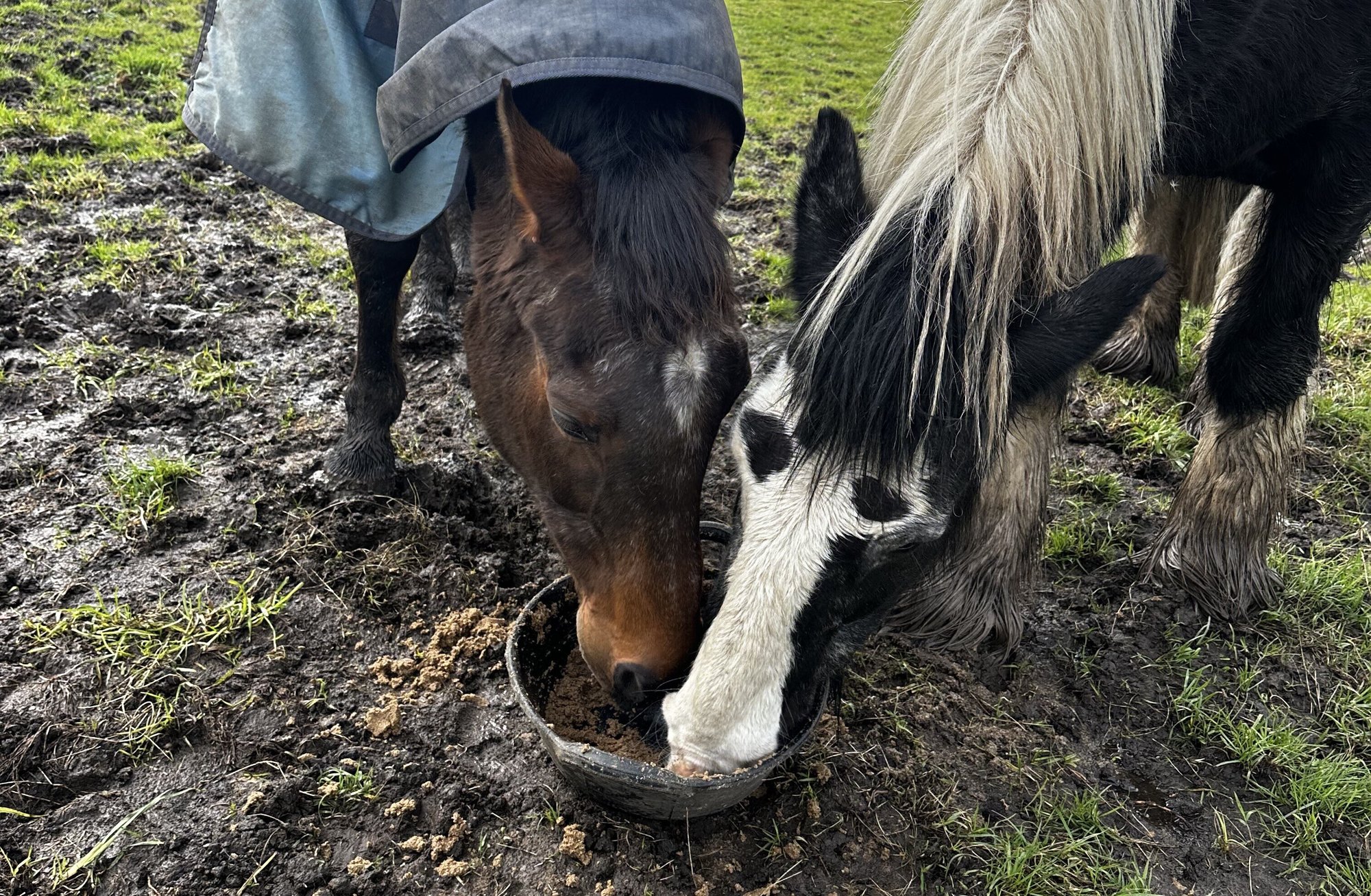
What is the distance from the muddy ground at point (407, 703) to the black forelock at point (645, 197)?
1291 mm

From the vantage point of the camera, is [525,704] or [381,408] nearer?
[525,704]

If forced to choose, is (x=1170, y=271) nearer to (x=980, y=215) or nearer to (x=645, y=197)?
(x=980, y=215)

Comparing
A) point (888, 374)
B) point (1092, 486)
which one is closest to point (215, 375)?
point (888, 374)

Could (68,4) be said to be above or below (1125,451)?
above

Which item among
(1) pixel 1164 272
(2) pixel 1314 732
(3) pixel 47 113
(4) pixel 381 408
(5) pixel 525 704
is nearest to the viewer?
(1) pixel 1164 272

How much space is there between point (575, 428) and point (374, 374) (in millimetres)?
1558

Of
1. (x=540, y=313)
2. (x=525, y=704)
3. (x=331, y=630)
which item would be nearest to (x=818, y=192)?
(x=540, y=313)

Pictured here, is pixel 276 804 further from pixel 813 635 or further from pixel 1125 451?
pixel 1125 451

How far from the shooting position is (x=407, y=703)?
229cm

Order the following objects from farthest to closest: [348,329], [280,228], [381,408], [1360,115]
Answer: [280,228]
[348,329]
[381,408]
[1360,115]

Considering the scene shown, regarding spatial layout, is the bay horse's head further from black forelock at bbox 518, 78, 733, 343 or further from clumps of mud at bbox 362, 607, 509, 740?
clumps of mud at bbox 362, 607, 509, 740

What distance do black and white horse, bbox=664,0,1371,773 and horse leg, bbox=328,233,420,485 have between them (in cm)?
166

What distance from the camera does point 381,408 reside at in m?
3.08

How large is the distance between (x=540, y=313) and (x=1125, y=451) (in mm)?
3116
